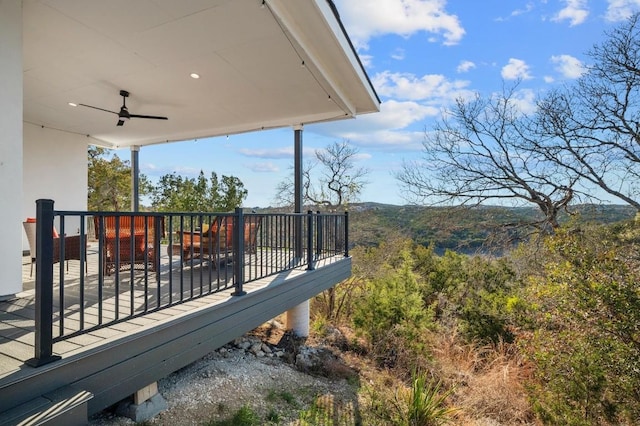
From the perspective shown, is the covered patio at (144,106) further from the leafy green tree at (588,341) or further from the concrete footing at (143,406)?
the leafy green tree at (588,341)

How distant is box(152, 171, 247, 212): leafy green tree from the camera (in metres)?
9.57

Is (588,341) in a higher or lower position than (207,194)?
lower

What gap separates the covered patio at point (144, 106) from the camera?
6.98 feet

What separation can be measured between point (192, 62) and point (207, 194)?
583 centimetres

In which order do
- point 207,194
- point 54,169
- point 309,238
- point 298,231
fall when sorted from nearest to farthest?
point 309,238
point 298,231
point 54,169
point 207,194

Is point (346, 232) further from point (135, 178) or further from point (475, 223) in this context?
point (475, 223)

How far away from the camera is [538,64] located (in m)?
9.78

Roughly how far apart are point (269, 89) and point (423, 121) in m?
8.14

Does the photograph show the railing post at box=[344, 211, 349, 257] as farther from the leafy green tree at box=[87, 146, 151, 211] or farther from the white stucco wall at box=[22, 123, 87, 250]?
the leafy green tree at box=[87, 146, 151, 211]

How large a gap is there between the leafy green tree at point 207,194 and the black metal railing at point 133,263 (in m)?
2.29

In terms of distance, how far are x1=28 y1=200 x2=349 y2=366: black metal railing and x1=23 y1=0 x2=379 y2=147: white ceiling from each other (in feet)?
6.41

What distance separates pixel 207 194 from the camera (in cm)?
977

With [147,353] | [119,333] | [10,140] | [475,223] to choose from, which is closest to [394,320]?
[475,223]

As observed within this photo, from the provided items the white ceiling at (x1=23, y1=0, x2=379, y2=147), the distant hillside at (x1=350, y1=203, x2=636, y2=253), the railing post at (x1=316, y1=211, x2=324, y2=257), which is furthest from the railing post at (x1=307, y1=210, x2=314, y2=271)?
the distant hillside at (x1=350, y1=203, x2=636, y2=253)
